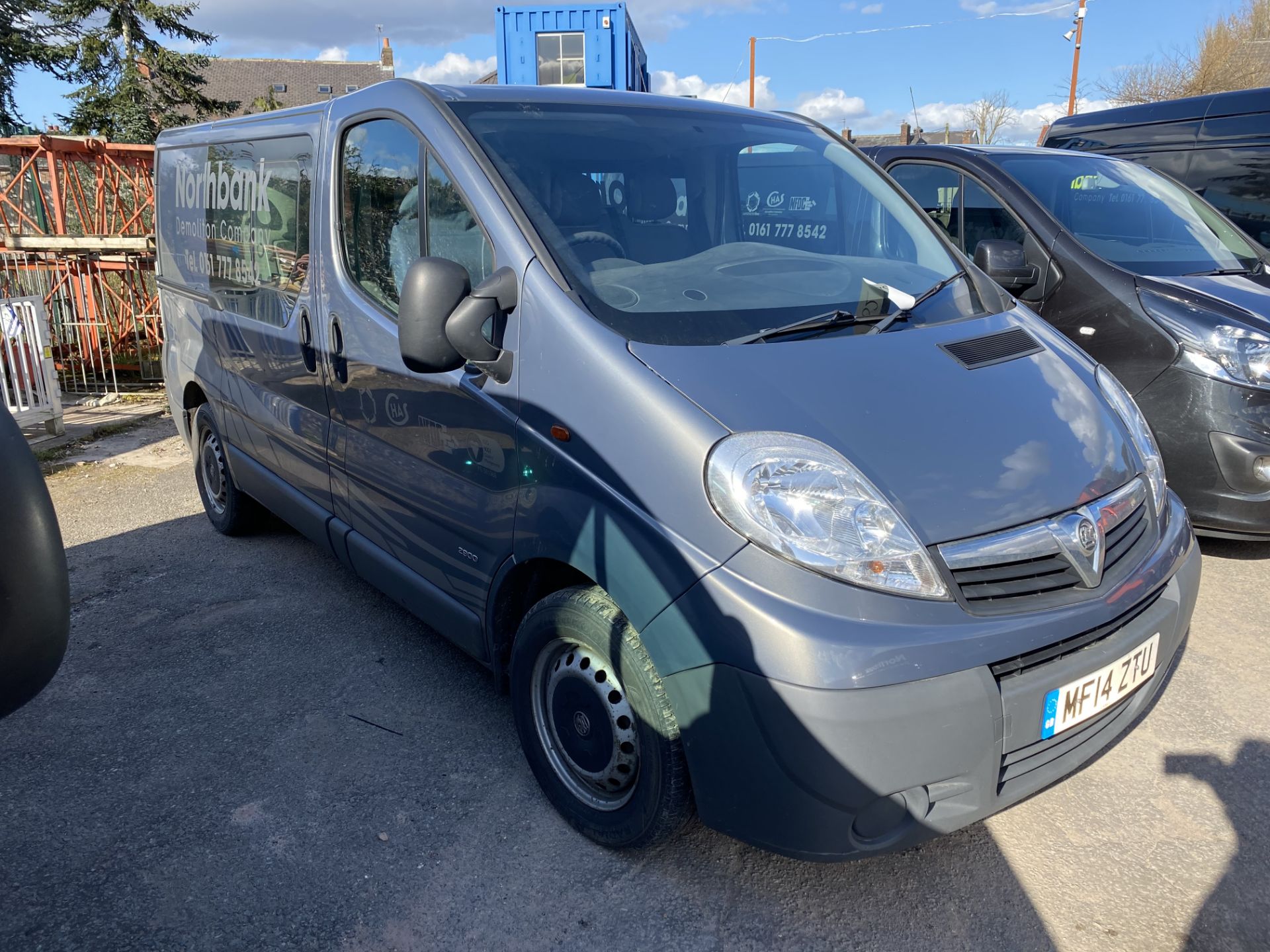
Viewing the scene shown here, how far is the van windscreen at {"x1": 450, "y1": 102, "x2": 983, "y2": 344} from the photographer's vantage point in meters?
2.48

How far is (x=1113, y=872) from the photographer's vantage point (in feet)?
7.83

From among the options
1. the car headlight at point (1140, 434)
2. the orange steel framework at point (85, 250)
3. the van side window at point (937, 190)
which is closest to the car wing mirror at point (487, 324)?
the car headlight at point (1140, 434)

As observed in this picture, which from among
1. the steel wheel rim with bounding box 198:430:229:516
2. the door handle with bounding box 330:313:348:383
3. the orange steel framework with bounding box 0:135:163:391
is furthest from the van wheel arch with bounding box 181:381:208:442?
the orange steel framework with bounding box 0:135:163:391

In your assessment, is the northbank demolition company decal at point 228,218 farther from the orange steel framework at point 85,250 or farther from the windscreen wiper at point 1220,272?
the orange steel framework at point 85,250

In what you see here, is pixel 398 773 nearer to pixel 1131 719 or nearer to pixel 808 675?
pixel 808 675

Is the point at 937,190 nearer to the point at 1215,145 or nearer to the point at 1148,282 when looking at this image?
the point at 1148,282

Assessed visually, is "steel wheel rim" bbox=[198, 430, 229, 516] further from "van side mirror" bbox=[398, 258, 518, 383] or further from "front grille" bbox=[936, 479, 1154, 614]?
"front grille" bbox=[936, 479, 1154, 614]

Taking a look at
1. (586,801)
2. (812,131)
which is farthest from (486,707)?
(812,131)

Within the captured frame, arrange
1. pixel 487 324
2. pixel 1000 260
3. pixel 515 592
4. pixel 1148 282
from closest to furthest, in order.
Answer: pixel 487 324, pixel 515 592, pixel 1000 260, pixel 1148 282

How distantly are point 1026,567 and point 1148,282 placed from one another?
277 centimetres

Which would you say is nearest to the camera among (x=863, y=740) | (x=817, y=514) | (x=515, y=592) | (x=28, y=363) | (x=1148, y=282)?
(x=863, y=740)

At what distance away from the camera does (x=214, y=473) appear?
5035 mm

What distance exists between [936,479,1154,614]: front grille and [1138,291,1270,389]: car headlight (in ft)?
6.95

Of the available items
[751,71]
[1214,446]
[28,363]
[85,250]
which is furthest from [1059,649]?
[751,71]
